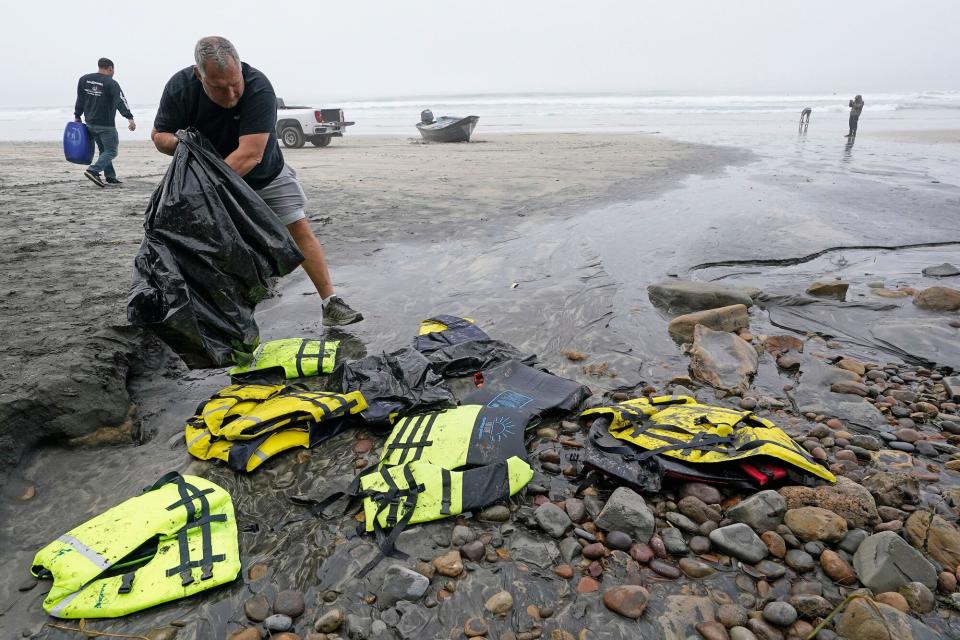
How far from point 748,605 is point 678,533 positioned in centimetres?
31

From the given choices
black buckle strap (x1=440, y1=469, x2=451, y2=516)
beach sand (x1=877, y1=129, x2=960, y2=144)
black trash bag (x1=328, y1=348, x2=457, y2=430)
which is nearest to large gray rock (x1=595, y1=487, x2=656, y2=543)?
black buckle strap (x1=440, y1=469, x2=451, y2=516)

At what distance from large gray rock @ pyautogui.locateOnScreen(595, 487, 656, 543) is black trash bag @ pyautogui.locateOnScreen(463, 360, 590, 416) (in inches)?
27.7

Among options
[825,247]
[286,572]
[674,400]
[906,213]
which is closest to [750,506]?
[674,400]

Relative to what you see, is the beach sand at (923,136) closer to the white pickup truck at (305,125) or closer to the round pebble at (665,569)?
the white pickup truck at (305,125)

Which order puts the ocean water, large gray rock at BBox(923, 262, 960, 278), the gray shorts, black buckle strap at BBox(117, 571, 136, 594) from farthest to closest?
the ocean water < large gray rock at BBox(923, 262, 960, 278) < the gray shorts < black buckle strap at BBox(117, 571, 136, 594)

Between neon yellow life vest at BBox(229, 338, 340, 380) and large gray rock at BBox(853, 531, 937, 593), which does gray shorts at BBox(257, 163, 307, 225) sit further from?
large gray rock at BBox(853, 531, 937, 593)

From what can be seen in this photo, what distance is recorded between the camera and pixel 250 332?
2996 mm

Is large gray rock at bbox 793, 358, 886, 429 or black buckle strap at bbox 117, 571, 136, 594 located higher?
black buckle strap at bbox 117, 571, 136, 594

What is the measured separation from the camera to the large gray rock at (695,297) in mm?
4109

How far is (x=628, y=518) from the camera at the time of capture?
77.1 inches

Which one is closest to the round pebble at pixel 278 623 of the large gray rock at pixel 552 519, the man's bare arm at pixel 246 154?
the large gray rock at pixel 552 519

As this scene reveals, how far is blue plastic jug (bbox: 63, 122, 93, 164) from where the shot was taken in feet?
25.7

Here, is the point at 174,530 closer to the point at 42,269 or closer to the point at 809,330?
the point at 42,269

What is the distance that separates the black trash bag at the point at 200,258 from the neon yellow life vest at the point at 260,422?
1.17 feet
